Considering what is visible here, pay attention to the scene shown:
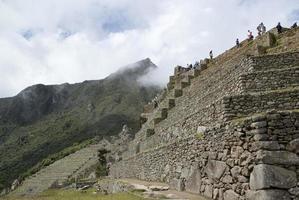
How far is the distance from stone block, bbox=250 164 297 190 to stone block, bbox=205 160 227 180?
5.73 ft

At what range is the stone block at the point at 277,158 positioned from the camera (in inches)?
418

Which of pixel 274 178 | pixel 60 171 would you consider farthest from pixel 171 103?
pixel 60 171

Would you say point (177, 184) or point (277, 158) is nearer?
point (277, 158)

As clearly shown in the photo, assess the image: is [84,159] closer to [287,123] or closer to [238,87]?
[238,87]

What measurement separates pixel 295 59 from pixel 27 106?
120673 mm

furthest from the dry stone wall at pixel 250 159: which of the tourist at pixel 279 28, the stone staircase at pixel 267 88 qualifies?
the tourist at pixel 279 28

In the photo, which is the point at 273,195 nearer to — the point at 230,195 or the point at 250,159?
the point at 250,159

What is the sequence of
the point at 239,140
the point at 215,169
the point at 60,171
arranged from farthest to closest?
the point at 60,171, the point at 215,169, the point at 239,140

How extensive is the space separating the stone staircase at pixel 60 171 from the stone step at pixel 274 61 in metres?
35.5

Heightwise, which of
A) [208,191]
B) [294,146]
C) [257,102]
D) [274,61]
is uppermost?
[274,61]

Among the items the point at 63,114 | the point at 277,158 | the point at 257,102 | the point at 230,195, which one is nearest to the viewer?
the point at 277,158

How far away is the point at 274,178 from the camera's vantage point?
10.4 m

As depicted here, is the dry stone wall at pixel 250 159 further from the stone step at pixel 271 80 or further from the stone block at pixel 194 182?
the stone step at pixel 271 80

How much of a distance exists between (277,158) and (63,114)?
10779 cm
